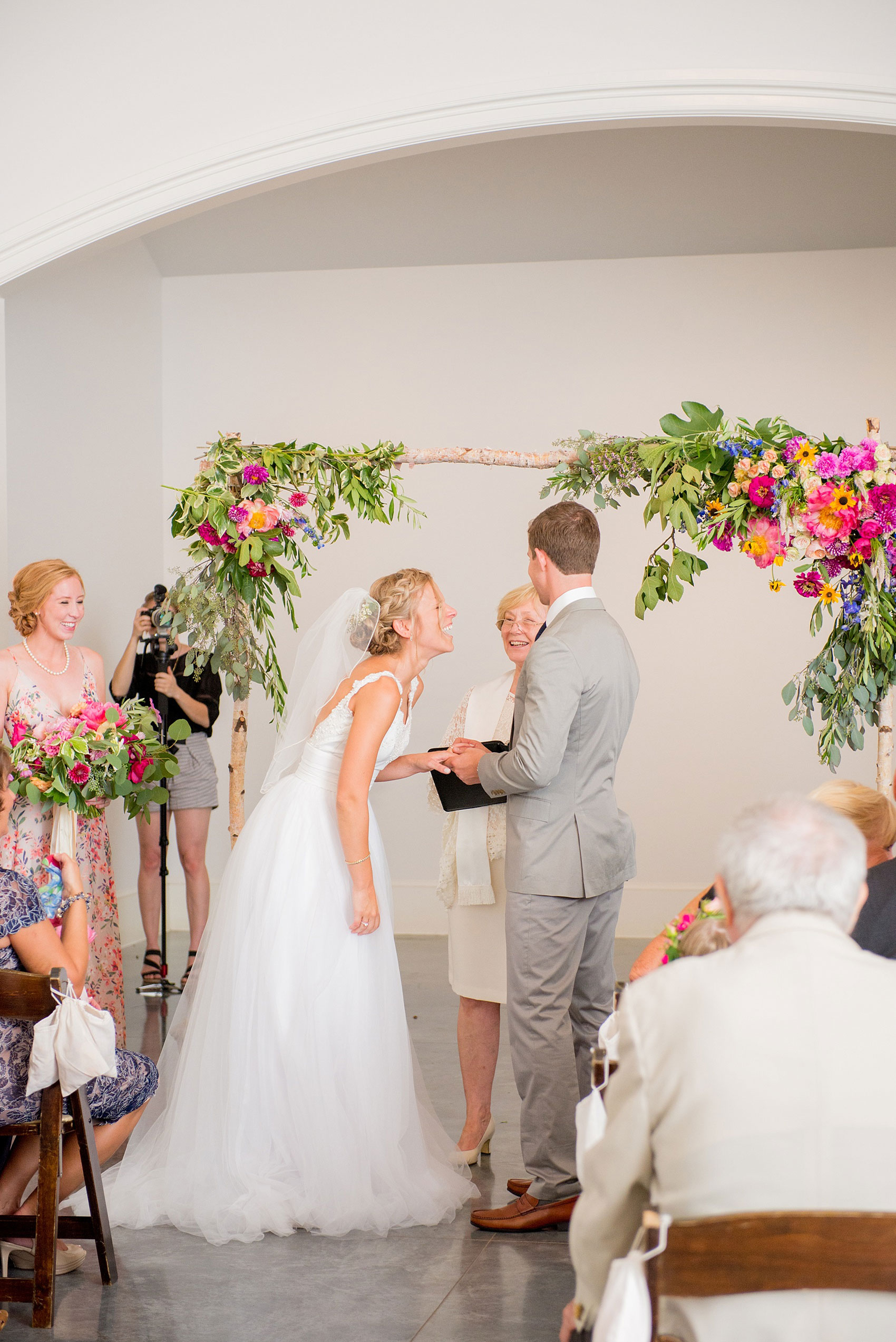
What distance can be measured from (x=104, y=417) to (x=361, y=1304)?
5.28 m

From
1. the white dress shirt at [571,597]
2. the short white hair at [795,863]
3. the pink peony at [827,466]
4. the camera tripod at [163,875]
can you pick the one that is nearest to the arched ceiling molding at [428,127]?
the pink peony at [827,466]

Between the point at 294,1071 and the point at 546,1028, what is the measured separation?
0.71 meters

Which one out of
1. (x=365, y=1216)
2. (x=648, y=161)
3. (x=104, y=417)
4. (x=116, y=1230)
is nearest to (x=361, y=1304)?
(x=365, y=1216)

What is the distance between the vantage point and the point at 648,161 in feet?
21.0

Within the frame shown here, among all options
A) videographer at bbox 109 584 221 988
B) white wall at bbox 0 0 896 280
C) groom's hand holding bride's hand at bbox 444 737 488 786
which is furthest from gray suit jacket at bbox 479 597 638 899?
videographer at bbox 109 584 221 988

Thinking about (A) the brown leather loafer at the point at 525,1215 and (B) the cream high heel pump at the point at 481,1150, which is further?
(B) the cream high heel pump at the point at 481,1150

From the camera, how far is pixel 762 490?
3.57m

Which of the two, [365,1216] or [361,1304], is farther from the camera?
[365,1216]

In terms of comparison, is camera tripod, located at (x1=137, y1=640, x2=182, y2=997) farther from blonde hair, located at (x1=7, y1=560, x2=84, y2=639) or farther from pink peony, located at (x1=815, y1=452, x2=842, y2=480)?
pink peony, located at (x1=815, y1=452, x2=842, y2=480)

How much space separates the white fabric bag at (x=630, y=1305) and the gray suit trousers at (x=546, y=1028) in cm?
182

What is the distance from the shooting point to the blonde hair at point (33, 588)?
4418 millimetres

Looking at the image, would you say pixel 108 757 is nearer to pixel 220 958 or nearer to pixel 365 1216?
pixel 220 958

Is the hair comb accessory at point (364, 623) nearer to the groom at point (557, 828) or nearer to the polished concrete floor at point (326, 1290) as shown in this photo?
the groom at point (557, 828)

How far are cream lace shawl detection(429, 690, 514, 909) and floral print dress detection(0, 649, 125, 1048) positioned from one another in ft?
4.43
